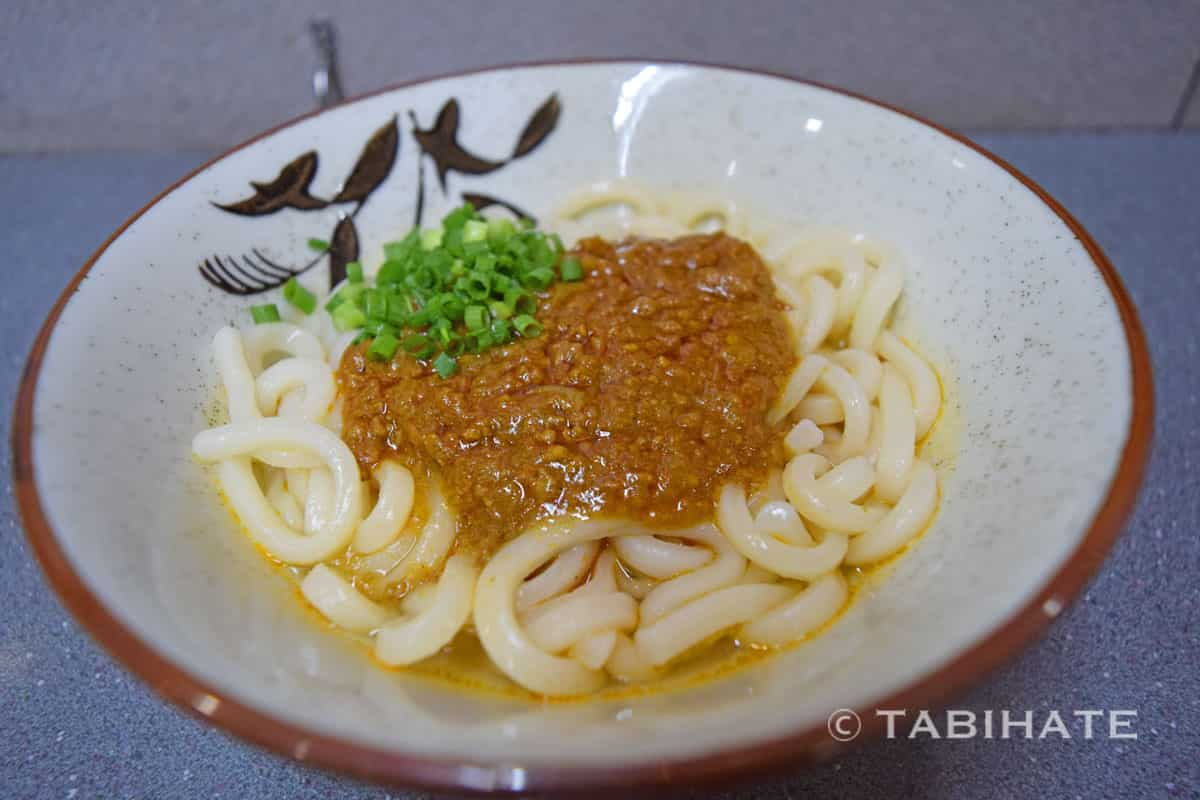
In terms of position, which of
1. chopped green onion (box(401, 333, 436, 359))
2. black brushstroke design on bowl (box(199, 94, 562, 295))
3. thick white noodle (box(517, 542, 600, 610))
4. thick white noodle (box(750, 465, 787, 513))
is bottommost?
thick white noodle (box(517, 542, 600, 610))

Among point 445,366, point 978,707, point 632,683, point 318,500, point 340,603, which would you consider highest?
point 445,366

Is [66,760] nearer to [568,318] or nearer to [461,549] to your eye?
[461,549]

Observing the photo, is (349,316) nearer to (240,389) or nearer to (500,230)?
(240,389)

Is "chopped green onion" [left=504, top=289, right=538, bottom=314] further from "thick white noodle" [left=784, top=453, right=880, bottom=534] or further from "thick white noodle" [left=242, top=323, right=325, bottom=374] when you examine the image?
"thick white noodle" [left=784, top=453, right=880, bottom=534]

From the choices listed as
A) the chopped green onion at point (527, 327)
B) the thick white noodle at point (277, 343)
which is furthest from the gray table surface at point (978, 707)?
the chopped green onion at point (527, 327)

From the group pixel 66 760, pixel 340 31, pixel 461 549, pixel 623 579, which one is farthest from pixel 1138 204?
pixel 66 760

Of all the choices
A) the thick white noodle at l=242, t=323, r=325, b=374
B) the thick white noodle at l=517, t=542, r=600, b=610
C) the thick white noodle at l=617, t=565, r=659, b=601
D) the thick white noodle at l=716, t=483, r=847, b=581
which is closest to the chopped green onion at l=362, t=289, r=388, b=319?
the thick white noodle at l=242, t=323, r=325, b=374

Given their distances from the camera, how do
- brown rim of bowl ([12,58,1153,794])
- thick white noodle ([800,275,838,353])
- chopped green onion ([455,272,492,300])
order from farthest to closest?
1. thick white noodle ([800,275,838,353])
2. chopped green onion ([455,272,492,300])
3. brown rim of bowl ([12,58,1153,794])

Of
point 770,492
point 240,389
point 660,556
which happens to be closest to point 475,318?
point 240,389
